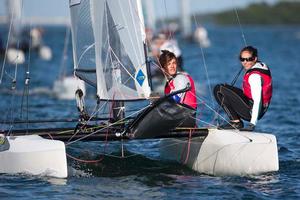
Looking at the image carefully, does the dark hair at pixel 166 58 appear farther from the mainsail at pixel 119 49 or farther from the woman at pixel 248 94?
the woman at pixel 248 94

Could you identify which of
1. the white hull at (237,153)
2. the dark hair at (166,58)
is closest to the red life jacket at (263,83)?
the white hull at (237,153)

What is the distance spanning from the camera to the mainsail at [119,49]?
8.77 metres

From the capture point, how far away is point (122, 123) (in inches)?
338

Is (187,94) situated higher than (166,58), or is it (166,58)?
(166,58)

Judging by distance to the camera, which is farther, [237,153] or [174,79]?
[174,79]

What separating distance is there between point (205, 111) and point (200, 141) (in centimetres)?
582

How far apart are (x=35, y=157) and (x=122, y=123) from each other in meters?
1.05

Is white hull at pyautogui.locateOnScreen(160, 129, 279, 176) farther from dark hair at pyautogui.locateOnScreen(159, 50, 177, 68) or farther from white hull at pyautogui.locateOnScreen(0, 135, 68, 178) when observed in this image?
white hull at pyautogui.locateOnScreen(0, 135, 68, 178)

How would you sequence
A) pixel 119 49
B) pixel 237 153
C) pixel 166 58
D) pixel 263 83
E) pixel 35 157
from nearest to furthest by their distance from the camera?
pixel 35 157, pixel 237 153, pixel 263 83, pixel 166 58, pixel 119 49

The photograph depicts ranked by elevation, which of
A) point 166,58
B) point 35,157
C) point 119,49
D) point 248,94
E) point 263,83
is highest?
point 119,49

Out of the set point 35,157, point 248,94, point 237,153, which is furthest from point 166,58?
point 35,157

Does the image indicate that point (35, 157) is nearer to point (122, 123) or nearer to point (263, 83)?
point (122, 123)

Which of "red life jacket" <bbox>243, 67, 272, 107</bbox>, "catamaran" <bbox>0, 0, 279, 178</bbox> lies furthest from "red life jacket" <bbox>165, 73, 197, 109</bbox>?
"red life jacket" <bbox>243, 67, 272, 107</bbox>

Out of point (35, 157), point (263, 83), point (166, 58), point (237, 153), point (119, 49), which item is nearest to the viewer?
point (35, 157)
